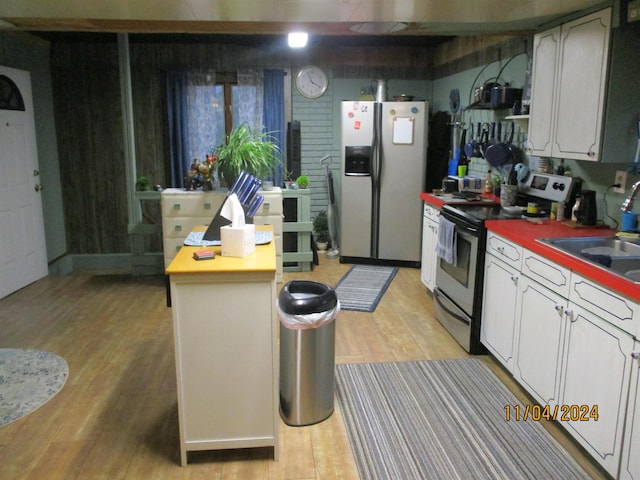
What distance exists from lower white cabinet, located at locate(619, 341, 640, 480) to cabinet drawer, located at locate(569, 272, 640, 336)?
90 millimetres

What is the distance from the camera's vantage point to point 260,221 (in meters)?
4.77

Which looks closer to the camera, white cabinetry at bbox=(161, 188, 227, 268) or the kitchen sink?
the kitchen sink

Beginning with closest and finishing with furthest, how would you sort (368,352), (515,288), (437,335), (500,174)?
(515,288)
(368,352)
(437,335)
(500,174)

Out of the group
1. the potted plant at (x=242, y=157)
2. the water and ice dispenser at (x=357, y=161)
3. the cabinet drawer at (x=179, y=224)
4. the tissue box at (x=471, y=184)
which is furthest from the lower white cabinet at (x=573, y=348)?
the cabinet drawer at (x=179, y=224)

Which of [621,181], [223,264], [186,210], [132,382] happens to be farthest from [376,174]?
[223,264]

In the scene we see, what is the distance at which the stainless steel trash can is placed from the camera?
246 cm

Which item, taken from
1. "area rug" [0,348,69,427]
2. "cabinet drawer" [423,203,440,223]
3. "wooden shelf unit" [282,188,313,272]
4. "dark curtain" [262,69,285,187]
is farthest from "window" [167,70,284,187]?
"area rug" [0,348,69,427]

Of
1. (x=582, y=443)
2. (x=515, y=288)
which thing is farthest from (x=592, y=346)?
(x=515, y=288)

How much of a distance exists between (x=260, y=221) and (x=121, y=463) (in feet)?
9.02

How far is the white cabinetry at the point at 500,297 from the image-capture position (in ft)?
9.53

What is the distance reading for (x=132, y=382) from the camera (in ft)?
10.0

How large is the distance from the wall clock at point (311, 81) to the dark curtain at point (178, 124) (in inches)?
50.2

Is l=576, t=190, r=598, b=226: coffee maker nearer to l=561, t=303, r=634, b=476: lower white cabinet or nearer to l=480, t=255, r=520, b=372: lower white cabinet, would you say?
l=480, t=255, r=520, b=372: lower white cabinet

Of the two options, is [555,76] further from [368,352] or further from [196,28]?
[196,28]
